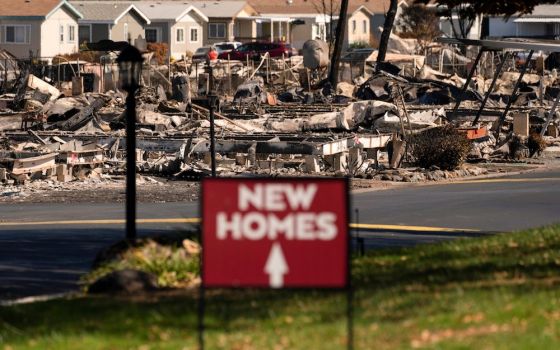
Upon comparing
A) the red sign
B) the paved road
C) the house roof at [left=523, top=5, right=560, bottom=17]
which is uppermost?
the house roof at [left=523, top=5, right=560, bottom=17]

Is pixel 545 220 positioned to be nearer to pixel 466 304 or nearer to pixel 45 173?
pixel 466 304

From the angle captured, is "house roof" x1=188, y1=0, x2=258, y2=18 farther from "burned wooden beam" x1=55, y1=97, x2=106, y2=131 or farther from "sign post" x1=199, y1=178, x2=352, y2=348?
"sign post" x1=199, y1=178, x2=352, y2=348

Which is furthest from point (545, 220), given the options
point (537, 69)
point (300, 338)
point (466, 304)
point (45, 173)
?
point (537, 69)

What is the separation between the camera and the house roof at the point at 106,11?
316ft

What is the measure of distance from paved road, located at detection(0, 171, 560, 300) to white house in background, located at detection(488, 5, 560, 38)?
6509 cm

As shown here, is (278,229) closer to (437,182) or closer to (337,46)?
(437,182)

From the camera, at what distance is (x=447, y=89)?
2414 inches

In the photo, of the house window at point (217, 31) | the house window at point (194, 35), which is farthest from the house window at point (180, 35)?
the house window at point (217, 31)

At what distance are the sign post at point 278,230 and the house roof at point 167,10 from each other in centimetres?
9258

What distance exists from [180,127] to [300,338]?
1453 inches

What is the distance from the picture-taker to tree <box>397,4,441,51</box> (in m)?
103

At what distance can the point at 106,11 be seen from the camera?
9869cm

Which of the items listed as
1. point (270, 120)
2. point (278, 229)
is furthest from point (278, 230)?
point (270, 120)

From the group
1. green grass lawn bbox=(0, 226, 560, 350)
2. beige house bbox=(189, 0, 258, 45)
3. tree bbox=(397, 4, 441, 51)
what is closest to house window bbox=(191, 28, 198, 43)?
beige house bbox=(189, 0, 258, 45)
